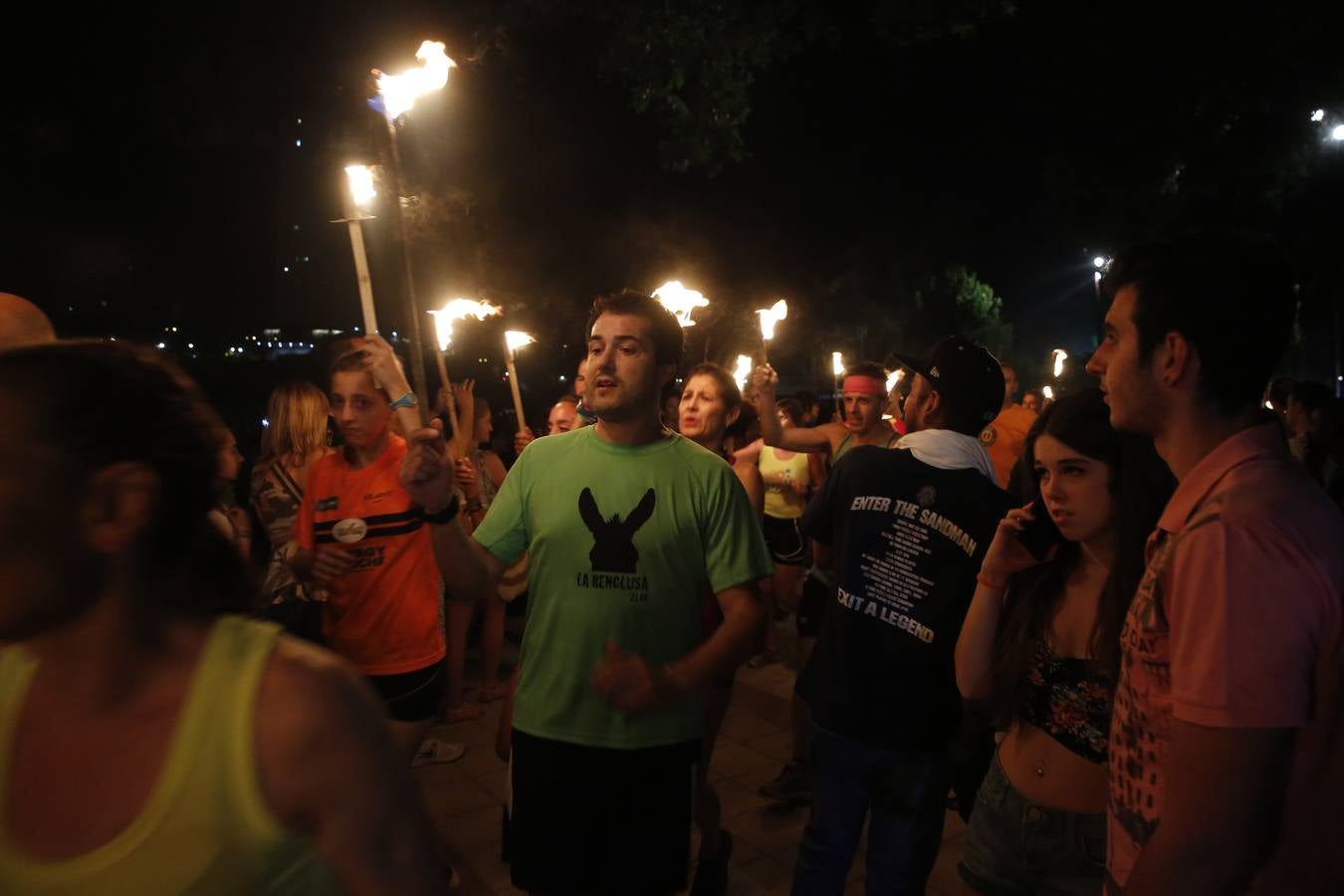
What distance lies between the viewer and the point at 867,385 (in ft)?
20.5

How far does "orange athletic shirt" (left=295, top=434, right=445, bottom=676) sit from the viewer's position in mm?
4160

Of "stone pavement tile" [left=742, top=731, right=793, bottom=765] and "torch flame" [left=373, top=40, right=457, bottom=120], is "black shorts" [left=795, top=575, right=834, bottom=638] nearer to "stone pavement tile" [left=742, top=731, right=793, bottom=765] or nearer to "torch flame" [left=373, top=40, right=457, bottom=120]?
"stone pavement tile" [left=742, top=731, right=793, bottom=765]

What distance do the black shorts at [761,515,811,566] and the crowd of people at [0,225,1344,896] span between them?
2.18 m

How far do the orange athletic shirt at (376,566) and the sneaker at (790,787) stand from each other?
2.42m

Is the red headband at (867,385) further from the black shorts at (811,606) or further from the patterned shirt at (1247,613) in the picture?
the patterned shirt at (1247,613)

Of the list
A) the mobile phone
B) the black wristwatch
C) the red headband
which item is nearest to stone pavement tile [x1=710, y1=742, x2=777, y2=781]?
the red headband

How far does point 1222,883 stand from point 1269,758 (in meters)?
0.24

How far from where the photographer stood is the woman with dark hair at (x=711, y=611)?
419 cm

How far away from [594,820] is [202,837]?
185 centimetres

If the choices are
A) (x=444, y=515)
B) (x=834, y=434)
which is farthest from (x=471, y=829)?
(x=834, y=434)

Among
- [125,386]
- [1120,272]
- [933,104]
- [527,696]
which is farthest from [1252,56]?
[125,386]

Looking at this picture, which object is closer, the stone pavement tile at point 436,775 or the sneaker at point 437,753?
the stone pavement tile at point 436,775

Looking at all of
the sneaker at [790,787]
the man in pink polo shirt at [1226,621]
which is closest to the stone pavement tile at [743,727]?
the sneaker at [790,787]

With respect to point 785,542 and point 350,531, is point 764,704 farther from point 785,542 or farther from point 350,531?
point 350,531
